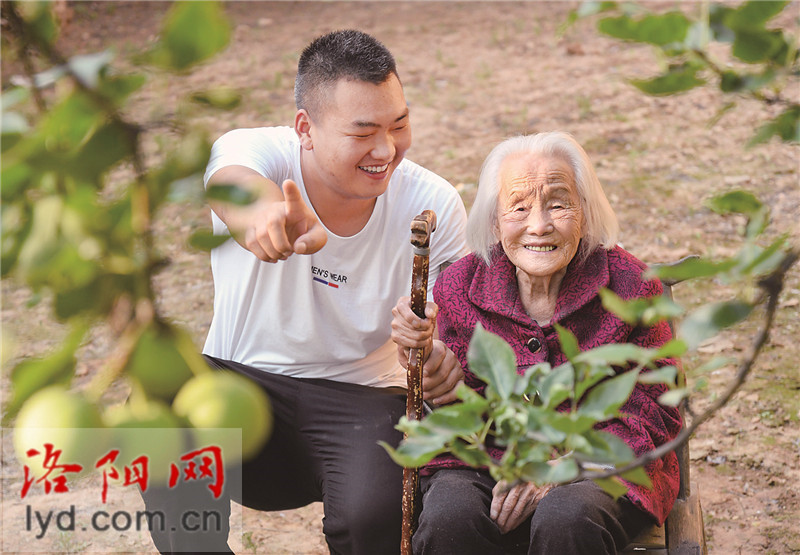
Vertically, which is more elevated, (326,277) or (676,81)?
(676,81)

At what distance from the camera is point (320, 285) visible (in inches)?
101

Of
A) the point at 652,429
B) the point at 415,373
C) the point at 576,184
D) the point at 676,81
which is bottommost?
the point at 652,429

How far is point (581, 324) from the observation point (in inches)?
91.9

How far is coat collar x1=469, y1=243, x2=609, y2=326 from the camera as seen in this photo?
7.64 feet

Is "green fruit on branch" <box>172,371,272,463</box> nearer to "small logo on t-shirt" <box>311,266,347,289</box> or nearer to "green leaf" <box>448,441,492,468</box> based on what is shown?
"green leaf" <box>448,441,492,468</box>

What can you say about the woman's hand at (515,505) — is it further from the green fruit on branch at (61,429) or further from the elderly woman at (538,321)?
the green fruit on branch at (61,429)

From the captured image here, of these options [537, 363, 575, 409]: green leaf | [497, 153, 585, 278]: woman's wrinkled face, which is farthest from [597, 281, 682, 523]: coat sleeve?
[537, 363, 575, 409]: green leaf

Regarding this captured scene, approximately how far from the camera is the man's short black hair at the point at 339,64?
244 centimetres

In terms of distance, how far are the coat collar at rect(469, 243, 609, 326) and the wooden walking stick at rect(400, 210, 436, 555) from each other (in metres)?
0.25

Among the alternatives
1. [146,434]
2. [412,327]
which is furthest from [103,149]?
[412,327]

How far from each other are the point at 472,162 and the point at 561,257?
3314 millimetres

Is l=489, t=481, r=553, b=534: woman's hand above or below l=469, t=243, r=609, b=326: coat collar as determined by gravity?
below

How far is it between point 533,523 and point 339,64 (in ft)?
4.21

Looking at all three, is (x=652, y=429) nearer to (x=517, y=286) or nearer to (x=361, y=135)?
(x=517, y=286)
